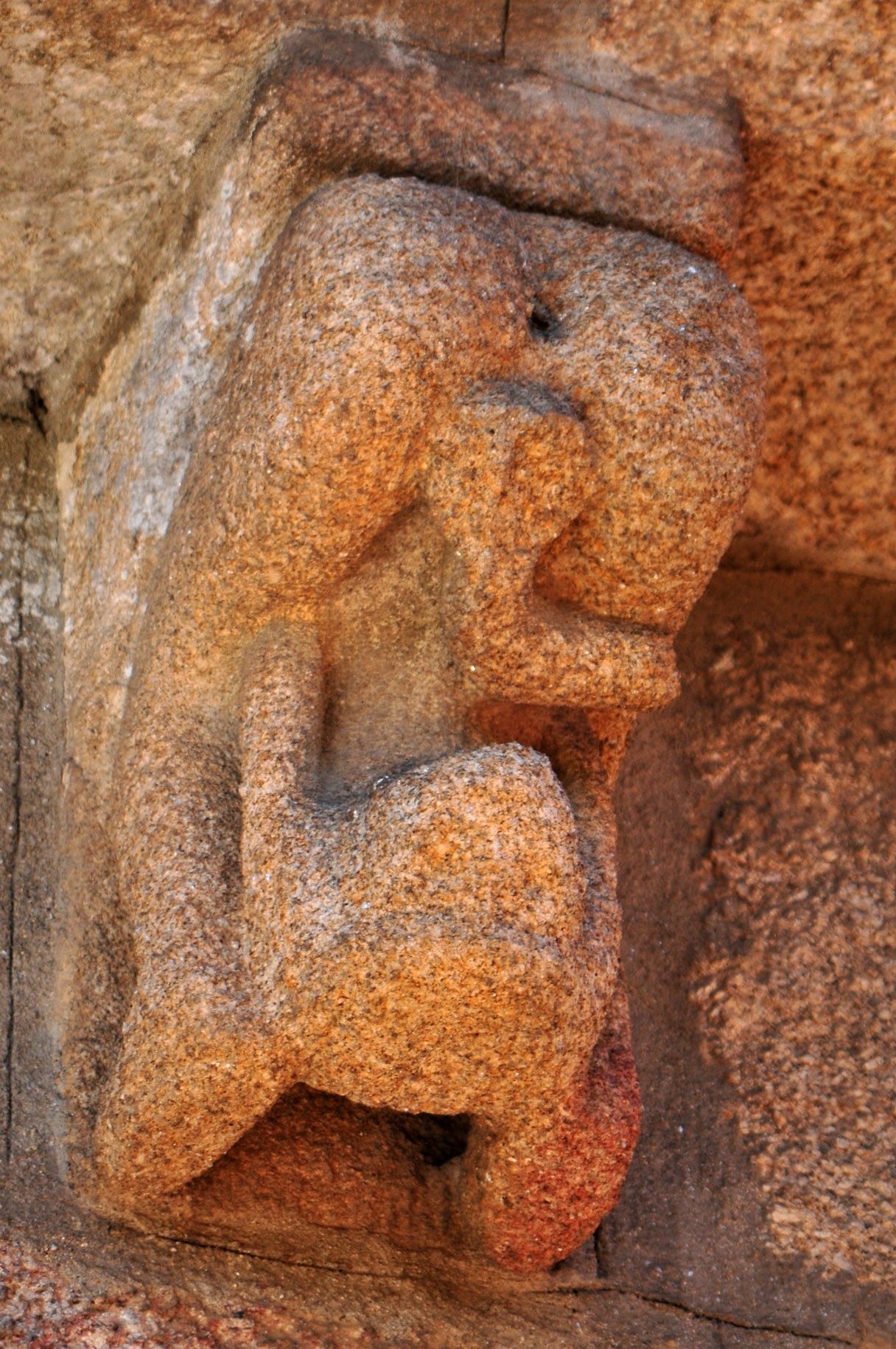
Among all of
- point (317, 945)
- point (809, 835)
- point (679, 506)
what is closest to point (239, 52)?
point (679, 506)

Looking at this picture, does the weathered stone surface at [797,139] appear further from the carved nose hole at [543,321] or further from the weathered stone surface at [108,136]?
the carved nose hole at [543,321]

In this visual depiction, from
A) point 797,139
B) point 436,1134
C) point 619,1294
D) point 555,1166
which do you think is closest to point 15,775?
point 436,1134

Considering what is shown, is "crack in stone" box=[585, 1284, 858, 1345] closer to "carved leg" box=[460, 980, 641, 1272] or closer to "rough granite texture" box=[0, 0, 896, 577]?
"carved leg" box=[460, 980, 641, 1272]

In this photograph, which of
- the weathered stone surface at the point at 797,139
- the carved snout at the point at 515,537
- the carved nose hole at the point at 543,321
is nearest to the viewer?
the carved snout at the point at 515,537

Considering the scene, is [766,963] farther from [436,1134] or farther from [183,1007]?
[183,1007]

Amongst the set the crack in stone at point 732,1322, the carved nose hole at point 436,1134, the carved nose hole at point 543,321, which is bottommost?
the crack in stone at point 732,1322

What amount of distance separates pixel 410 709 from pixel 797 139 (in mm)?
741

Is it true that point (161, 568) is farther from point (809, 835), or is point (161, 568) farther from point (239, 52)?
point (809, 835)

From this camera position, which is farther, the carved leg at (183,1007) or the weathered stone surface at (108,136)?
the weathered stone surface at (108,136)

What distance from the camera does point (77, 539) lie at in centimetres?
199

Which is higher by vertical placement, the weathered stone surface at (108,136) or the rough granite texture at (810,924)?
the weathered stone surface at (108,136)

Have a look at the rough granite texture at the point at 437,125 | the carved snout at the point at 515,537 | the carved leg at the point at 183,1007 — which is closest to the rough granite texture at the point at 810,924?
the rough granite texture at the point at 437,125

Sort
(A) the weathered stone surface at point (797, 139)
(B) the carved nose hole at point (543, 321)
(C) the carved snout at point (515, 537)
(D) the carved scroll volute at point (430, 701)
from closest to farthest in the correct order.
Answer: (D) the carved scroll volute at point (430, 701), (C) the carved snout at point (515, 537), (B) the carved nose hole at point (543, 321), (A) the weathered stone surface at point (797, 139)

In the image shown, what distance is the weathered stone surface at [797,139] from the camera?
1.86 meters
